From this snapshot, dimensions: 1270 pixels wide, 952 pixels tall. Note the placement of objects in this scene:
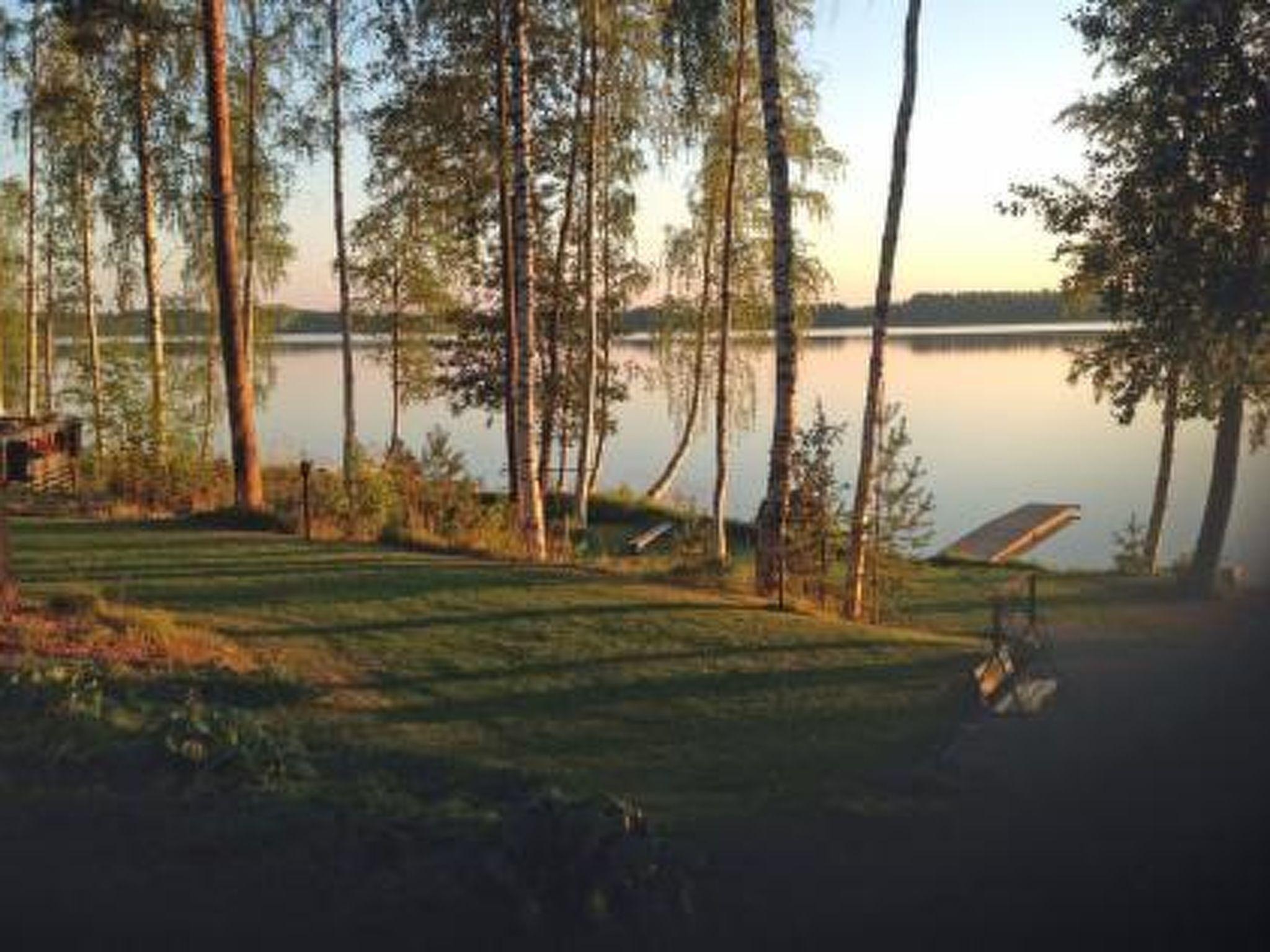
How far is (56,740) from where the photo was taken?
8.19m

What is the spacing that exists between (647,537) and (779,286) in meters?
11.2

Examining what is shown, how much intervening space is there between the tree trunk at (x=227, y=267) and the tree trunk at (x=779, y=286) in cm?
696

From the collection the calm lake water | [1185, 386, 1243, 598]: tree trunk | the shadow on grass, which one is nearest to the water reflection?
the calm lake water

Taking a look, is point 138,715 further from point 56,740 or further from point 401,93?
point 401,93

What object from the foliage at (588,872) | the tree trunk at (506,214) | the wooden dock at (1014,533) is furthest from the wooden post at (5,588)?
the wooden dock at (1014,533)

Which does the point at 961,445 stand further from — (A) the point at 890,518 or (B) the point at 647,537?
(A) the point at 890,518

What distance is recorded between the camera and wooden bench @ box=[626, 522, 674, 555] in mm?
25219

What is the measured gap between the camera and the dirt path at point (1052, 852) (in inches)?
269

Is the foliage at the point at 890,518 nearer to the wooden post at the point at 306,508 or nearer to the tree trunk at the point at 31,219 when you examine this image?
the wooden post at the point at 306,508

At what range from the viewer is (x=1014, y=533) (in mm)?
33156

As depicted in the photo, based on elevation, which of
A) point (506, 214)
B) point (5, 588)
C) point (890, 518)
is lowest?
point (890, 518)

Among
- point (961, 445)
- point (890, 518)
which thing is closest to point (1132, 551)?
point (890, 518)

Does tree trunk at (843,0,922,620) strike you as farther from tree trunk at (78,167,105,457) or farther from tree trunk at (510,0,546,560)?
tree trunk at (78,167,105,457)

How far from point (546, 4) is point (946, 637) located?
15.1m
